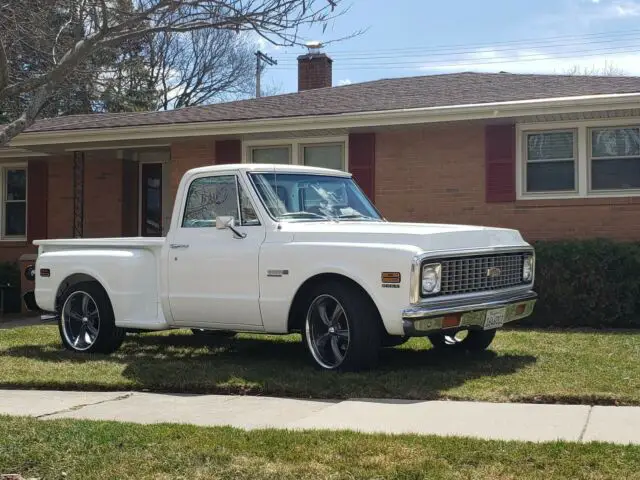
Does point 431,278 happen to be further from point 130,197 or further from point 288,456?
point 130,197

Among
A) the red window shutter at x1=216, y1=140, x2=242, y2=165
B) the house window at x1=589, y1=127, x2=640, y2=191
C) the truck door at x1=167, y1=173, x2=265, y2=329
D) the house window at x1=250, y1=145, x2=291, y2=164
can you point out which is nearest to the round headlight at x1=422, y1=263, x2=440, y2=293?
the truck door at x1=167, y1=173, x2=265, y2=329

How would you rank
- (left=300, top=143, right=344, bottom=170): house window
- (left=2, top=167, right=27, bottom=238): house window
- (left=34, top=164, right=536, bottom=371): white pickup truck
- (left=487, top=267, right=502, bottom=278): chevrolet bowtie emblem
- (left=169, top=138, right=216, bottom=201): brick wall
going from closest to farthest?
(left=34, top=164, right=536, bottom=371): white pickup truck → (left=487, top=267, right=502, bottom=278): chevrolet bowtie emblem → (left=300, top=143, right=344, bottom=170): house window → (left=169, top=138, right=216, bottom=201): brick wall → (left=2, top=167, right=27, bottom=238): house window

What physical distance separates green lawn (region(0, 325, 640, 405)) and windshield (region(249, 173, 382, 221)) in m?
1.52

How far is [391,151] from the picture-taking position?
13.5 meters

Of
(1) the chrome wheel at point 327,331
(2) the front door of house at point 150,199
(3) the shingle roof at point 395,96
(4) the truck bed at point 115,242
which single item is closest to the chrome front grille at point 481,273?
(1) the chrome wheel at point 327,331

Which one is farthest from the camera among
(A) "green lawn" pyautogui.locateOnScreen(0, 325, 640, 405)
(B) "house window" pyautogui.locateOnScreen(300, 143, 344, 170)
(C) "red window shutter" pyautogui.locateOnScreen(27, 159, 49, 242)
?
(C) "red window shutter" pyautogui.locateOnScreen(27, 159, 49, 242)

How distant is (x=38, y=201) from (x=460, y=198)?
954 cm

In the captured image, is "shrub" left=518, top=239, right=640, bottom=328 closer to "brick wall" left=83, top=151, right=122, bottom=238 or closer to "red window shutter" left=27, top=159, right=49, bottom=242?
"brick wall" left=83, top=151, right=122, bottom=238

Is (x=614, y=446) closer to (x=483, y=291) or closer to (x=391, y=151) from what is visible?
(x=483, y=291)

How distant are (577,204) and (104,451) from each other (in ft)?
30.8

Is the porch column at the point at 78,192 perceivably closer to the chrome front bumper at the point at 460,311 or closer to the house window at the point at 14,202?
the house window at the point at 14,202

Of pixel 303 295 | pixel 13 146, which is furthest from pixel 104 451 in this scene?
pixel 13 146

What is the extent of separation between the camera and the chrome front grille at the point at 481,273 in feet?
23.1

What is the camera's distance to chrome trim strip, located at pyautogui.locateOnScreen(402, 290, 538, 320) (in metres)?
6.65
